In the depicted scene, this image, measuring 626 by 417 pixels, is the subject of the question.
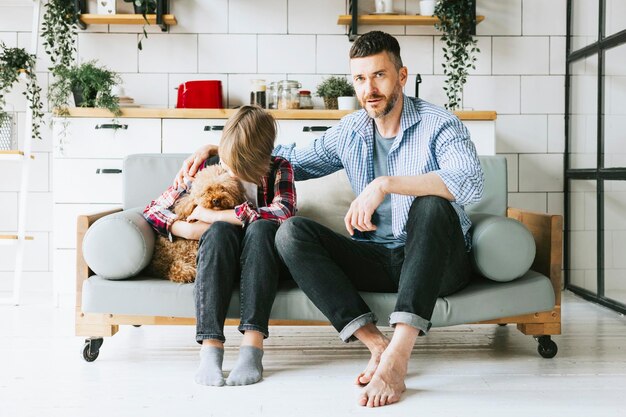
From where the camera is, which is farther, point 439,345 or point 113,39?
point 113,39

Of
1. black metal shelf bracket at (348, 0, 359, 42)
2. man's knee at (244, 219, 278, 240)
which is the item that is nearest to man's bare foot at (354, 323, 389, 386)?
man's knee at (244, 219, 278, 240)

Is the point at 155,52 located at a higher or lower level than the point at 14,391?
higher

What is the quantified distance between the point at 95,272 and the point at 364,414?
3.20ft

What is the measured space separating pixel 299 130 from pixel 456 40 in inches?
42.5

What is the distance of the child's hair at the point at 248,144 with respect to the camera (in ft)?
7.14

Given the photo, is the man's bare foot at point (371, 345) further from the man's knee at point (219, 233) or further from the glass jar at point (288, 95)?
the glass jar at point (288, 95)

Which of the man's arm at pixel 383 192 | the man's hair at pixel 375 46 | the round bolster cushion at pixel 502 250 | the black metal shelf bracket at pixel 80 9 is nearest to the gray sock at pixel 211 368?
the man's arm at pixel 383 192

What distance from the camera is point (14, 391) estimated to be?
1.95 metres

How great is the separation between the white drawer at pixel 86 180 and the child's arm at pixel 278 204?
56.3 inches

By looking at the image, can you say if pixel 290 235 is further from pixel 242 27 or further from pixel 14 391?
pixel 242 27

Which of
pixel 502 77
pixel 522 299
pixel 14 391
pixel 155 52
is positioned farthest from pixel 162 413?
pixel 502 77

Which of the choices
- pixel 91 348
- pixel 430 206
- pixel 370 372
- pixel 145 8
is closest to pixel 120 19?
pixel 145 8

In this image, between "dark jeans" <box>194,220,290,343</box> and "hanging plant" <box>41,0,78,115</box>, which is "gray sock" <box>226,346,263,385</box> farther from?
"hanging plant" <box>41,0,78,115</box>

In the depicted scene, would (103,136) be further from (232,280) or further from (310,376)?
(310,376)
